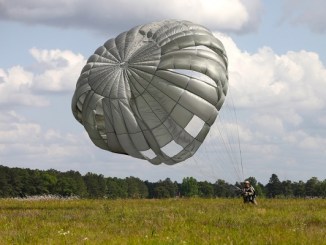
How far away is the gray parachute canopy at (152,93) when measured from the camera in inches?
862

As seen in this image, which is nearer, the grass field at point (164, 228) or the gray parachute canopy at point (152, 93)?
the grass field at point (164, 228)

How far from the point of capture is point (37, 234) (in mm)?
14156

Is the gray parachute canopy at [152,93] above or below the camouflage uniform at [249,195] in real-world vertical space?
above

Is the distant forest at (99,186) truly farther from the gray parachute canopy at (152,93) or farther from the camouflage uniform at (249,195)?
the gray parachute canopy at (152,93)

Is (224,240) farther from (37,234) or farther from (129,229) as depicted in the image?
(37,234)

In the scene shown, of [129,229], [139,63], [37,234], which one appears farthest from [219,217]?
[139,63]

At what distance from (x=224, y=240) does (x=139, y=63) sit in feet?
37.9

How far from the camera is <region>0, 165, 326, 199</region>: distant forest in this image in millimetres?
118750

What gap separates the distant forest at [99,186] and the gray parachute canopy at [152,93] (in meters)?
68.9

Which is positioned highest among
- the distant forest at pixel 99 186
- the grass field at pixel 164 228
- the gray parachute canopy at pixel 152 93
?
the distant forest at pixel 99 186

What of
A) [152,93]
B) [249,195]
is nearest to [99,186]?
[249,195]

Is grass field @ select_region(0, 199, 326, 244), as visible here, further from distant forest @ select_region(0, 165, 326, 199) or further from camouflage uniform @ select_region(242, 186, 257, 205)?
distant forest @ select_region(0, 165, 326, 199)

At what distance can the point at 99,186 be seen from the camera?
159m

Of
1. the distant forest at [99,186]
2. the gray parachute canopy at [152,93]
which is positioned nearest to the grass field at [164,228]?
the gray parachute canopy at [152,93]
